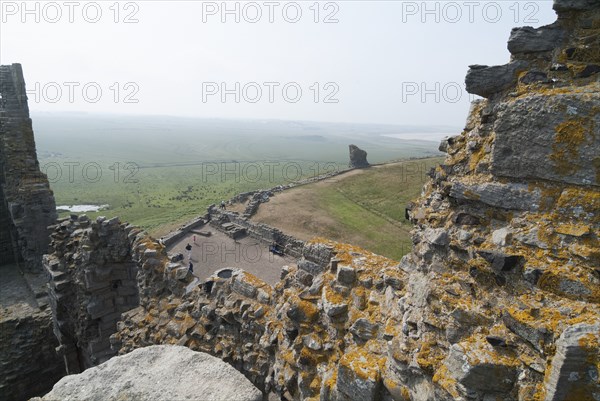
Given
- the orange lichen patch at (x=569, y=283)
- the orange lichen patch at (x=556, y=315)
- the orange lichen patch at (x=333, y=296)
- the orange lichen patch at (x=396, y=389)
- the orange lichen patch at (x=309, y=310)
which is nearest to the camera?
the orange lichen patch at (x=556, y=315)

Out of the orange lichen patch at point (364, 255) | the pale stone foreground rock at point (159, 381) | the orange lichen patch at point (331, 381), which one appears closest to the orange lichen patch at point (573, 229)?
the orange lichen patch at point (364, 255)

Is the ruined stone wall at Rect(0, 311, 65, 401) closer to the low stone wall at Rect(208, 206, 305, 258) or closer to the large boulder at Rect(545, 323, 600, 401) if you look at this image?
the low stone wall at Rect(208, 206, 305, 258)

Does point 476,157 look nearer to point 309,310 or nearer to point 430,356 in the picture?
point 430,356

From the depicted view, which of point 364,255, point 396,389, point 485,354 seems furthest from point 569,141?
point 364,255

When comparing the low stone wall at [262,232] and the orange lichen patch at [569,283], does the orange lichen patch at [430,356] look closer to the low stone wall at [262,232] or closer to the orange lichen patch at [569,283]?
the orange lichen patch at [569,283]

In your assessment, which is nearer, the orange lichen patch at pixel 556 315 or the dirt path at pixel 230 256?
the orange lichen patch at pixel 556 315

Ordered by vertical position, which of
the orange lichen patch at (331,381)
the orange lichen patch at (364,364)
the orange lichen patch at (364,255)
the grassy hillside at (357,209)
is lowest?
the grassy hillside at (357,209)

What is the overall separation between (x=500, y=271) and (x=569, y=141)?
1647mm

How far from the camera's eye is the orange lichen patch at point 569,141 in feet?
12.9

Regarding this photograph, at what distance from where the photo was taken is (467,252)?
4.73 metres

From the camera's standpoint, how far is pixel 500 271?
4266mm

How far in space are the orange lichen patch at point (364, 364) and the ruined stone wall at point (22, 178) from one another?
18.3 m

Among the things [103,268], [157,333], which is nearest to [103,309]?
[103,268]

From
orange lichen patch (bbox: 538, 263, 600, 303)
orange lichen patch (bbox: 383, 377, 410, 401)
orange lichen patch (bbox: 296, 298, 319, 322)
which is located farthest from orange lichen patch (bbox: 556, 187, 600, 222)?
orange lichen patch (bbox: 296, 298, 319, 322)
